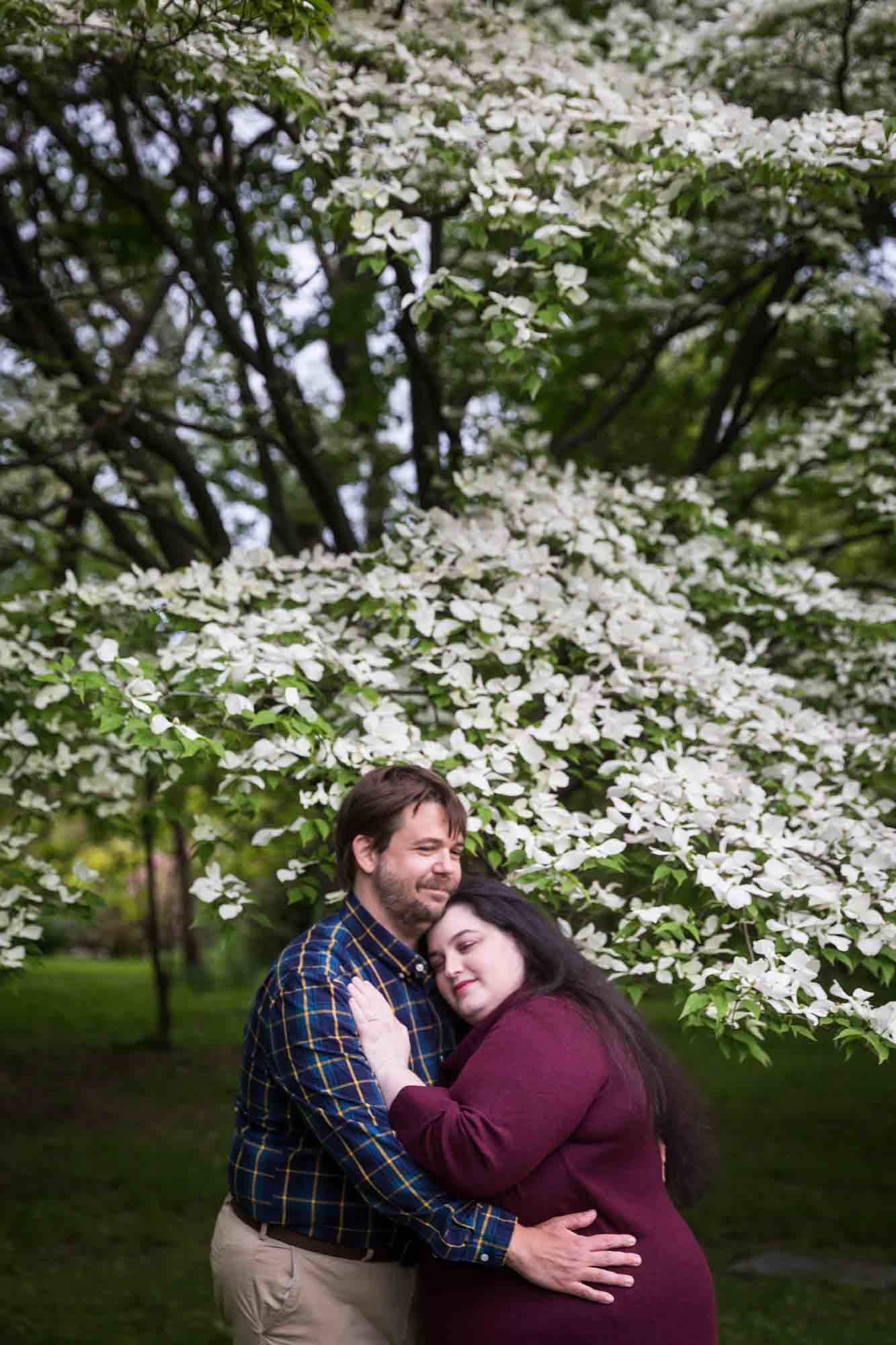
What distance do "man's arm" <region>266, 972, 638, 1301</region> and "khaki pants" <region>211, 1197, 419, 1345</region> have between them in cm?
22

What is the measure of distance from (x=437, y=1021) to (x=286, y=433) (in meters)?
3.53

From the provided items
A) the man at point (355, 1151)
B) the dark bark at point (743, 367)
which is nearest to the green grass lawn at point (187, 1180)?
the man at point (355, 1151)

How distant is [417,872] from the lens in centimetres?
270

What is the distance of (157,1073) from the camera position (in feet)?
31.8

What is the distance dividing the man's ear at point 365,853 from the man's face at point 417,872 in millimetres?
12

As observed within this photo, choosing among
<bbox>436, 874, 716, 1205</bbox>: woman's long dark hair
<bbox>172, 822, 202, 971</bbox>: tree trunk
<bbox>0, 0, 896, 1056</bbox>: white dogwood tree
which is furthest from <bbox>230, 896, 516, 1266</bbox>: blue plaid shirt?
<bbox>172, 822, 202, 971</bbox>: tree trunk

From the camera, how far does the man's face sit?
8.81ft

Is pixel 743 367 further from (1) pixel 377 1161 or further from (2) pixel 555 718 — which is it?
(1) pixel 377 1161

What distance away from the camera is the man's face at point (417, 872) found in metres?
2.69

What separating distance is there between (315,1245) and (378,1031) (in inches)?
18.1

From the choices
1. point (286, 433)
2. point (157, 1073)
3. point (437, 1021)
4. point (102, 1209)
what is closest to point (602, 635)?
point (437, 1021)

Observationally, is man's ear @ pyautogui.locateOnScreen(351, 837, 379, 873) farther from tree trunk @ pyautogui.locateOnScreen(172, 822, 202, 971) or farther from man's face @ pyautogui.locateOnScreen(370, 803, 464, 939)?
tree trunk @ pyautogui.locateOnScreen(172, 822, 202, 971)

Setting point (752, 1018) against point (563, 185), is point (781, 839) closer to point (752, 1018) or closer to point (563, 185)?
point (752, 1018)

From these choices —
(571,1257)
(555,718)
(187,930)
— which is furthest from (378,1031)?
(187,930)
